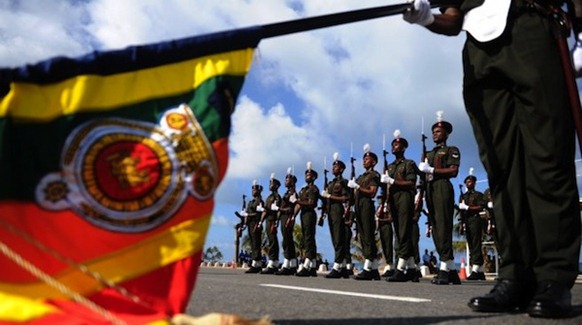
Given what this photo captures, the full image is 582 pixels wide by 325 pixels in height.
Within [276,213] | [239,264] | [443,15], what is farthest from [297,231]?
[443,15]

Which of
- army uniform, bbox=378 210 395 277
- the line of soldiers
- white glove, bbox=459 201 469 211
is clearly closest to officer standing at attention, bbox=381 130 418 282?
the line of soldiers

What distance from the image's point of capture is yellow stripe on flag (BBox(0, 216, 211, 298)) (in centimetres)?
162

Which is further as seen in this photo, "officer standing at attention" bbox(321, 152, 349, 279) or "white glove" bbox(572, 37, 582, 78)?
"officer standing at attention" bbox(321, 152, 349, 279)

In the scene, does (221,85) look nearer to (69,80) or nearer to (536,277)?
(69,80)

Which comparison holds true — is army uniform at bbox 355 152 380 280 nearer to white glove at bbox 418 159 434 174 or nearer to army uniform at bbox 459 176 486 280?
white glove at bbox 418 159 434 174

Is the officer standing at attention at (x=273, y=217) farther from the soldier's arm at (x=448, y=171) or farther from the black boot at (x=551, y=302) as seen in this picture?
the black boot at (x=551, y=302)

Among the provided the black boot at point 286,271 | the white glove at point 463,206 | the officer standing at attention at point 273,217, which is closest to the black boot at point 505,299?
the white glove at point 463,206

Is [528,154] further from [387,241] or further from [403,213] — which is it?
[387,241]

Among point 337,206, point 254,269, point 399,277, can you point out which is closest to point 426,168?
point 399,277

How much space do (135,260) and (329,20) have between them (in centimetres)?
115

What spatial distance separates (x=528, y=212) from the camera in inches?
107

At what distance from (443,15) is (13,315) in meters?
2.24

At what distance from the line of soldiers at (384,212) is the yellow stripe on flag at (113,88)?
5924 mm

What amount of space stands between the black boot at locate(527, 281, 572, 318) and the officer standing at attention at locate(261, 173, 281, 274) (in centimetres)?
1079
